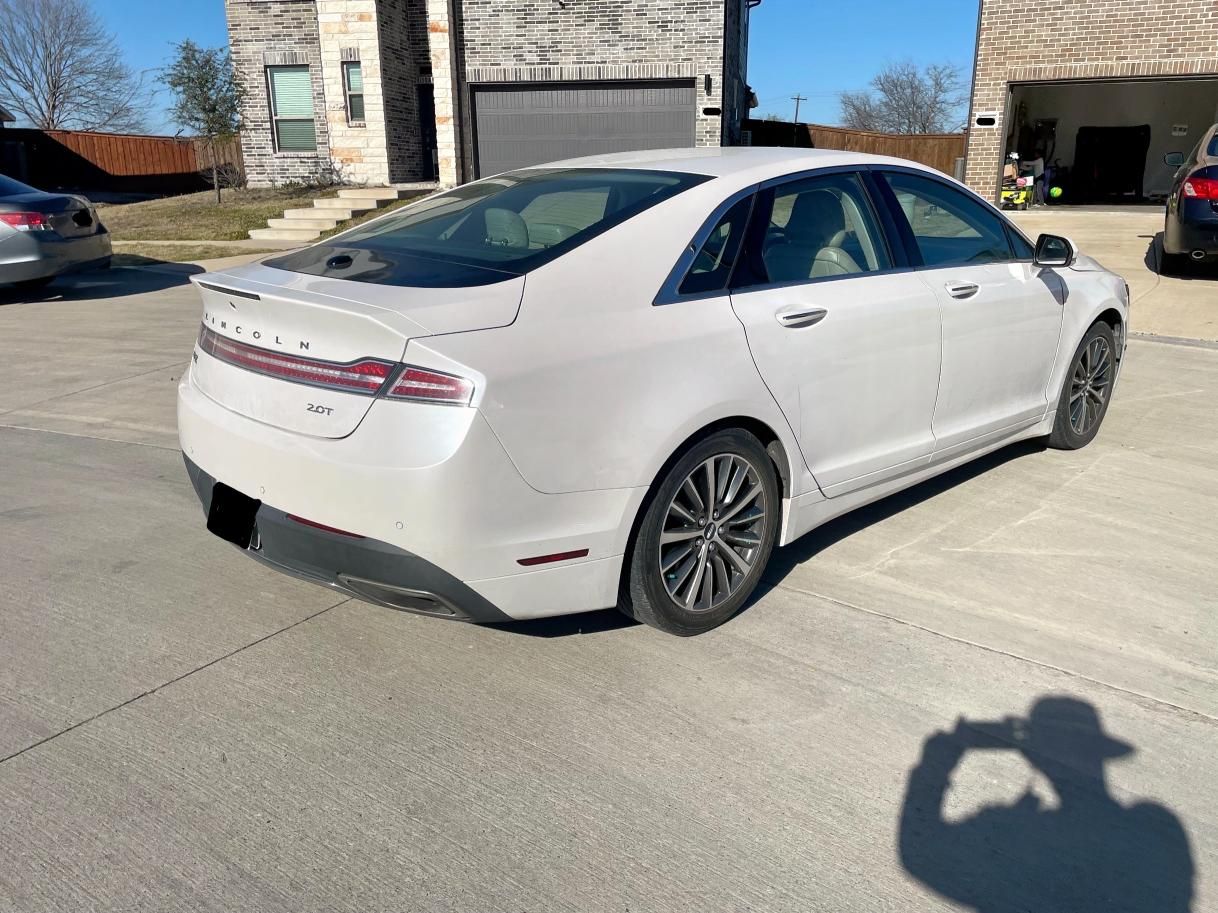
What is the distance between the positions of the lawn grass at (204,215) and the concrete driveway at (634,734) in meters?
14.1

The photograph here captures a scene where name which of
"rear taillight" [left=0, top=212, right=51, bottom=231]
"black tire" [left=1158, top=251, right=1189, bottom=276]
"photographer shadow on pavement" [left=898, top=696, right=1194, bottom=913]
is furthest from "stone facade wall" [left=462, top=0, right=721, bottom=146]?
"photographer shadow on pavement" [left=898, top=696, right=1194, bottom=913]

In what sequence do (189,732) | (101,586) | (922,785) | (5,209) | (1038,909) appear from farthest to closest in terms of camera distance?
1. (5,209)
2. (101,586)
3. (189,732)
4. (922,785)
5. (1038,909)

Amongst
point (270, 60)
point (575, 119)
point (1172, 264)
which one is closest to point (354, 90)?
point (270, 60)

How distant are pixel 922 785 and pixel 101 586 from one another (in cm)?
313

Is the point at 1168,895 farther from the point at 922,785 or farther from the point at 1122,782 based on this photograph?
the point at 922,785

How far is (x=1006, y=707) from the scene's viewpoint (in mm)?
3102

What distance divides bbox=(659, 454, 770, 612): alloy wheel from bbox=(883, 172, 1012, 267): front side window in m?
1.53

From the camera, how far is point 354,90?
758 inches

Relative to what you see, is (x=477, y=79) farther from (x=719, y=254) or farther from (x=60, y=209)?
(x=719, y=254)

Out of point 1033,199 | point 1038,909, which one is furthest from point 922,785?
point 1033,199

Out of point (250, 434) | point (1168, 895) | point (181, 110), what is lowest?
point (1168, 895)

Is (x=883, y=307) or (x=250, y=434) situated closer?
(x=250, y=434)

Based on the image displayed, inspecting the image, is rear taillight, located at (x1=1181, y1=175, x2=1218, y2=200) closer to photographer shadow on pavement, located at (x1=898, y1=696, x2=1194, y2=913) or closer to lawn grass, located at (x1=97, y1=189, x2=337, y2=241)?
photographer shadow on pavement, located at (x1=898, y1=696, x2=1194, y2=913)

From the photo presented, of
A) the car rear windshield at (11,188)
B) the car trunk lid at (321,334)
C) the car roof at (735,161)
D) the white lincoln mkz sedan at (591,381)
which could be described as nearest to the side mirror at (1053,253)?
the white lincoln mkz sedan at (591,381)
